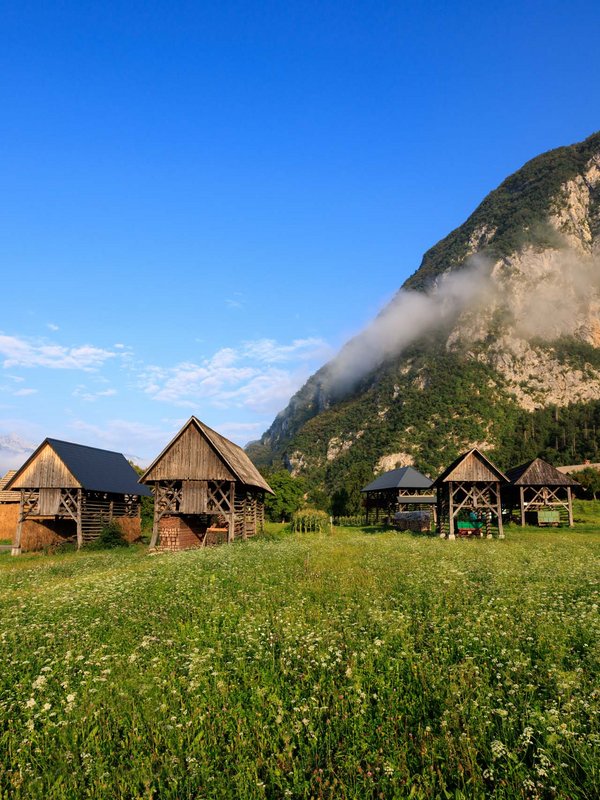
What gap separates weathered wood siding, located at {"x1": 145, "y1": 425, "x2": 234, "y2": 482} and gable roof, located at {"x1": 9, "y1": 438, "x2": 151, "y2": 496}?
756cm

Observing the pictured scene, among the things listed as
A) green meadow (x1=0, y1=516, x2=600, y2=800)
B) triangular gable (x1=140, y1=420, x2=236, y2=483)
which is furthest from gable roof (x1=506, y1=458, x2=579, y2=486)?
green meadow (x1=0, y1=516, x2=600, y2=800)

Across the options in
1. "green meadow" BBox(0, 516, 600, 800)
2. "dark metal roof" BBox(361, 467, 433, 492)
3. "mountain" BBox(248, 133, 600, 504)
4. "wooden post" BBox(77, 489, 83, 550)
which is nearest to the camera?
"green meadow" BBox(0, 516, 600, 800)

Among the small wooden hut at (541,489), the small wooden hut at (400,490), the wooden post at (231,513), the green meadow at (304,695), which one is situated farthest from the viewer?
the small wooden hut at (400,490)

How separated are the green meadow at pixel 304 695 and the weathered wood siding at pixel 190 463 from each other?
67.0 feet

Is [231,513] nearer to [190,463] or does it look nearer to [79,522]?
[190,463]

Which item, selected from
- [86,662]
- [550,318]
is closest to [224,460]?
[86,662]

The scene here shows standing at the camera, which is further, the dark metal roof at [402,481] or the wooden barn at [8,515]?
the dark metal roof at [402,481]

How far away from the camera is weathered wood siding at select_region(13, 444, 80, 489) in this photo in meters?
36.0

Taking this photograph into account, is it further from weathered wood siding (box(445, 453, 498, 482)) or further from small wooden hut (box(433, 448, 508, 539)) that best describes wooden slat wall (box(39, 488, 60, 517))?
weathered wood siding (box(445, 453, 498, 482))

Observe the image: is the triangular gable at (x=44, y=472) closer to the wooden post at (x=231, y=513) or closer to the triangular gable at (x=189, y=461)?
the triangular gable at (x=189, y=461)

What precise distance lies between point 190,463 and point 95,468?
11.8 meters

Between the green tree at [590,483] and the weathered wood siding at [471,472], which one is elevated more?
the weathered wood siding at [471,472]

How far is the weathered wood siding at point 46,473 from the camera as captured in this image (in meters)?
36.0

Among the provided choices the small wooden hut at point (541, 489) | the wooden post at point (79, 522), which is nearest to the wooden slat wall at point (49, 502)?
the wooden post at point (79, 522)
